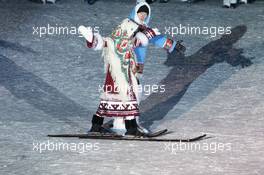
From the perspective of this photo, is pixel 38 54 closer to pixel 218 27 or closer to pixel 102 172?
pixel 218 27

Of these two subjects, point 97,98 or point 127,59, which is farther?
point 97,98

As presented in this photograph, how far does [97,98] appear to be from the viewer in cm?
1389

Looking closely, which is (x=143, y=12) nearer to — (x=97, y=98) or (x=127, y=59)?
(x=127, y=59)

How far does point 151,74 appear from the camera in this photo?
14.8 m

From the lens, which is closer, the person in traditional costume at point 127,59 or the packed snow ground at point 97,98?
the packed snow ground at point 97,98

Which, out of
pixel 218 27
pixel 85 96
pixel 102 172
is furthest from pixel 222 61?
pixel 102 172

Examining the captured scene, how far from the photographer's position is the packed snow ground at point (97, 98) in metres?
10.9

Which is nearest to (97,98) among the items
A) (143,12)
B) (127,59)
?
(127,59)

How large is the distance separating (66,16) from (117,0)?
116 centimetres

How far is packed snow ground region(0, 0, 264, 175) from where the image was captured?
35.6 feet

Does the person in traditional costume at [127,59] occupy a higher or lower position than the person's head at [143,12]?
lower

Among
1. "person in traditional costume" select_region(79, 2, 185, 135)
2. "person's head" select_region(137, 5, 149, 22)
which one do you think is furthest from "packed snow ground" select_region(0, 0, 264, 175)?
"person's head" select_region(137, 5, 149, 22)

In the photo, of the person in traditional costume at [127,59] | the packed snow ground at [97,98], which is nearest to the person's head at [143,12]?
the person in traditional costume at [127,59]

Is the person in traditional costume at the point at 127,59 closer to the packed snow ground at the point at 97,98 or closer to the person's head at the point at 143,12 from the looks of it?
the person's head at the point at 143,12
